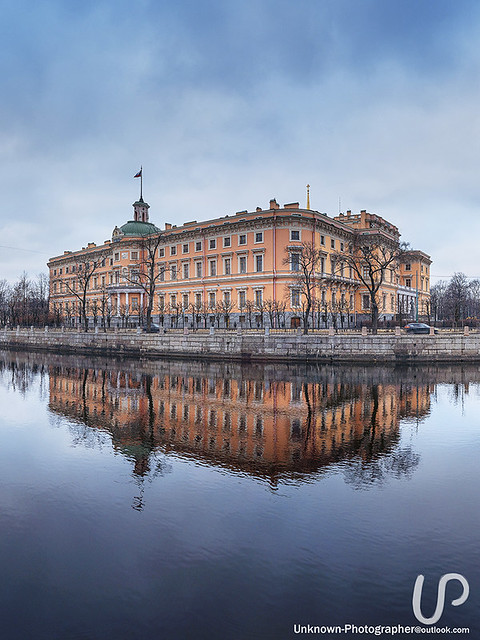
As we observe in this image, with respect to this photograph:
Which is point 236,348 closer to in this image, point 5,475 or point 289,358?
point 289,358

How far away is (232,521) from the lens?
7996 mm

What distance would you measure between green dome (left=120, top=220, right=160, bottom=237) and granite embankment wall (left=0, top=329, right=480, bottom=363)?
30020 mm

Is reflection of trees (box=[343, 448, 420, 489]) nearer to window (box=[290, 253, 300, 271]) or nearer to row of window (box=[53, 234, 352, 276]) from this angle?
window (box=[290, 253, 300, 271])

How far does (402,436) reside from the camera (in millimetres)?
13930

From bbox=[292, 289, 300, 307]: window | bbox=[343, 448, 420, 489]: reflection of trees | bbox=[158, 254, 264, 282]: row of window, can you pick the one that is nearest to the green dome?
bbox=[158, 254, 264, 282]: row of window

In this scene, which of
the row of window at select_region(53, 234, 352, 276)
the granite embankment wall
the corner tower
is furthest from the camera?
the corner tower

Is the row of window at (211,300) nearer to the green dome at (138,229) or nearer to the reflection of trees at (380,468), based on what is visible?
the green dome at (138,229)

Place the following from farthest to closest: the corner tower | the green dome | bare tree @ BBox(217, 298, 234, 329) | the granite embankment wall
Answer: the corner tower → the green dome → bare tree @ BBox(217, 298, 234, 329) → the granite embankment wall

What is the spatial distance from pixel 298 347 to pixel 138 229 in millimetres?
46989

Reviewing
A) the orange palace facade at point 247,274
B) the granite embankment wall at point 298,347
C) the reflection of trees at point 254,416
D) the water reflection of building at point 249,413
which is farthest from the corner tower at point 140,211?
the water reflection of building at point 249,413

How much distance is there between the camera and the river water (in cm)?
573

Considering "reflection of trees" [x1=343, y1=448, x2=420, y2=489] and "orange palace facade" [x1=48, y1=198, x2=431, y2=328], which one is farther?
"orange palace facade" [x1=48, y1=198, x2=431, y2=328]

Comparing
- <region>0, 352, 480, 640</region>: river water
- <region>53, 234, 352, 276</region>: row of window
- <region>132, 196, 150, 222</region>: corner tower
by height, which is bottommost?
<region>0, 352, 480, 640</region>: river water

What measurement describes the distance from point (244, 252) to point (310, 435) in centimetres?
4608
